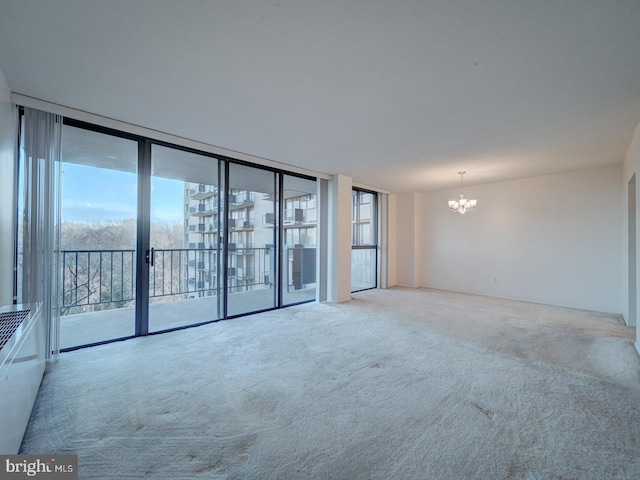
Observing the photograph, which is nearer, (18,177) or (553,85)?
(553,85)

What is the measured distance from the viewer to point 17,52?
6.47ft

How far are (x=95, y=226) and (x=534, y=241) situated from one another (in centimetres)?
719

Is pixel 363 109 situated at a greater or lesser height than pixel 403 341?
greater

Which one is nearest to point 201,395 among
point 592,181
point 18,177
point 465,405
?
point 465,405

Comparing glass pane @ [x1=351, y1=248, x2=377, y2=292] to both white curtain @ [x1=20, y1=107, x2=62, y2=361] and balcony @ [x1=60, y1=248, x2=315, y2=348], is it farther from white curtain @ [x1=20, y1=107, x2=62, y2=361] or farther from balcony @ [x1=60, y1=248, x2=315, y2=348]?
white curtain @ [x1=20, y1=107, x2=62, y2=361]

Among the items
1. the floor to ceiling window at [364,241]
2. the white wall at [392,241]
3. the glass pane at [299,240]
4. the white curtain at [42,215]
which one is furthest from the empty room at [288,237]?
the white wall at [392,241]

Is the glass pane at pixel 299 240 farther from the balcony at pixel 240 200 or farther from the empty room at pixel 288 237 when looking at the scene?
the balcony at pixel 240 200

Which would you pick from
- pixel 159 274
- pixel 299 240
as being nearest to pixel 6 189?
pixel 159 274

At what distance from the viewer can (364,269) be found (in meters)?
7.14

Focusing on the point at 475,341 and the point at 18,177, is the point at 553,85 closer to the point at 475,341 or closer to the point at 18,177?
the point at 475,341

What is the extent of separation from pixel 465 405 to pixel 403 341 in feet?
4.30

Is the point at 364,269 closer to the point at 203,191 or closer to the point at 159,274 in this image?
the point at 203,191

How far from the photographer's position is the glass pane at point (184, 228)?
12.4 feet

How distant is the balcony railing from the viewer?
388cm
